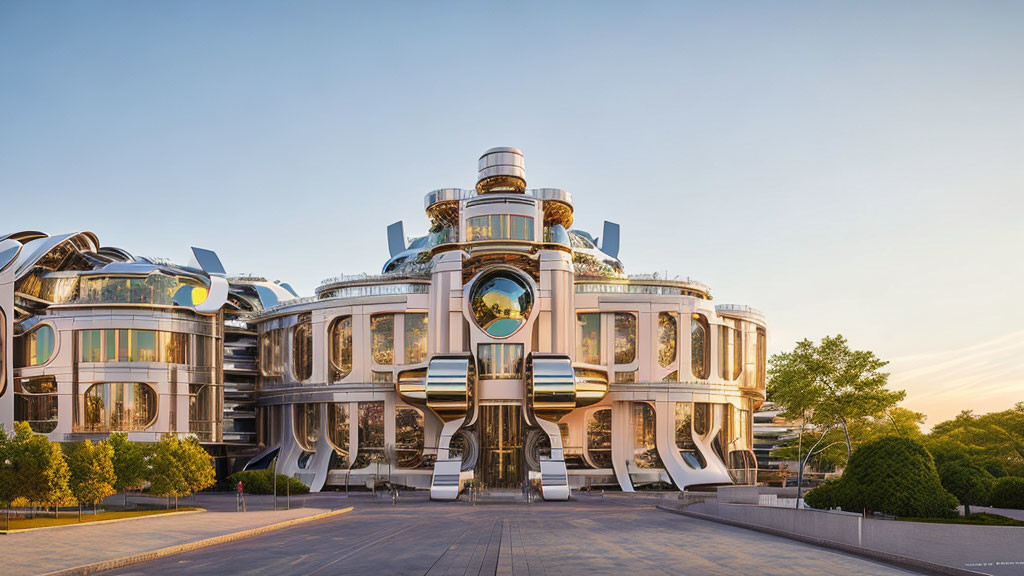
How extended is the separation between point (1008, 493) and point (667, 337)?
4620cm

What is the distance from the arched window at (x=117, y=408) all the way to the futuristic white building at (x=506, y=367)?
1219cm

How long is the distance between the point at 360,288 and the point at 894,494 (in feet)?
189

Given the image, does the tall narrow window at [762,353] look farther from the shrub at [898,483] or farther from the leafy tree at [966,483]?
the shrub at [898,483]

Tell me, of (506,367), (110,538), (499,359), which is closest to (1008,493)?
(110,538)

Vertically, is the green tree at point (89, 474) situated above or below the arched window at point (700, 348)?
below

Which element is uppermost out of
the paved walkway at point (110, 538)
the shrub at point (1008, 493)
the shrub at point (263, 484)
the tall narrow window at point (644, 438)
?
the shrub at point (1008, 493)

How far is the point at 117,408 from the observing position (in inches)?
2817

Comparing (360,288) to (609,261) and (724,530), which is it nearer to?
(609,261)

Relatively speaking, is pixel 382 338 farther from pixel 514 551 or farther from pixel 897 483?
pixel 897 483

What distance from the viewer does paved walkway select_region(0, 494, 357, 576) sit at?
24344 millimetres

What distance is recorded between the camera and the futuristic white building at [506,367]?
71375 millimetres

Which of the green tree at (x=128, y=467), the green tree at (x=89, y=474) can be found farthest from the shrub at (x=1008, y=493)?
the green tree at (x=128, y=467)

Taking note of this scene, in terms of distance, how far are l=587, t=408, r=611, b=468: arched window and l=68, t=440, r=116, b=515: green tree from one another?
135ft

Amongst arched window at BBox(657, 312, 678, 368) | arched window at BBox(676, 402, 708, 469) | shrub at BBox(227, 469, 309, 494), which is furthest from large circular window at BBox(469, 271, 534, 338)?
shrub at BBox(227, 469, 309, 494)
